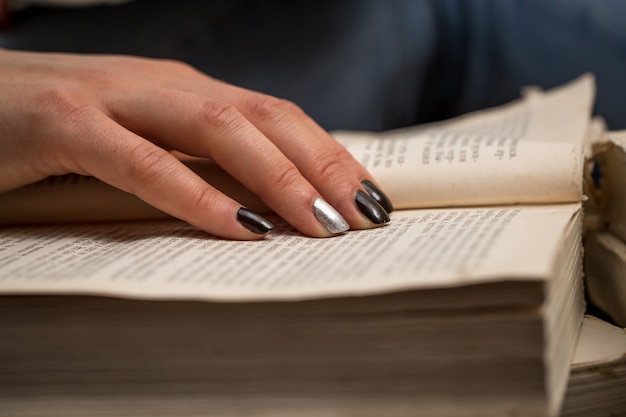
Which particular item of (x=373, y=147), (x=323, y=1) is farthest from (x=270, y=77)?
(x=373, y=147)

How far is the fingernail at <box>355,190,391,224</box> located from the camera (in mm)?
491

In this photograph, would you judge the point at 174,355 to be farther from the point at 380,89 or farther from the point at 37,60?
the point at 380,89

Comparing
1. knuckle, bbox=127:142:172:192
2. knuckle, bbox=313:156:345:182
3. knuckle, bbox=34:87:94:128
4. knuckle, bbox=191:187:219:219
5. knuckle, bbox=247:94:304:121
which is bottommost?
knuckle, bbox=191:187:219:219

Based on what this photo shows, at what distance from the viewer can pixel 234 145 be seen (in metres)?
0.51

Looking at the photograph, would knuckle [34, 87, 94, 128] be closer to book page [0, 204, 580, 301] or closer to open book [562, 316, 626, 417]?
book page [0, 204, 580, 301]

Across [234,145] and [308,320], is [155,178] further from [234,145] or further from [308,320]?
[308,320]

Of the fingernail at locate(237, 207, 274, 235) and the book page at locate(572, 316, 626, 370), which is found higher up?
the fingernail at locate(237, 207, 274, 235)

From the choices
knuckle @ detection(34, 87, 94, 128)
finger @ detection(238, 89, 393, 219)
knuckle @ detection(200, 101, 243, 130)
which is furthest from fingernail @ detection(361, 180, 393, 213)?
knuckle @ detection(34, 87, 94, 128)

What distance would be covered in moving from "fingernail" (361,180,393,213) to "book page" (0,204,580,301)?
0.04 ft

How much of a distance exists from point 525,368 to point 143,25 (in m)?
0.73

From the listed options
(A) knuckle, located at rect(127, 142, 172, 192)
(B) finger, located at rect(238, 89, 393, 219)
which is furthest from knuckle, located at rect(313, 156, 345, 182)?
(A) knuckle, located at rect(127, 142, 172, 192)

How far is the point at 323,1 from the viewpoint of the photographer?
1032 mm

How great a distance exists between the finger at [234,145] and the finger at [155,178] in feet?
0.08

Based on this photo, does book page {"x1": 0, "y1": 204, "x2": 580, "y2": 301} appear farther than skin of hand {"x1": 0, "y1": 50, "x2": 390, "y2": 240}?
No
